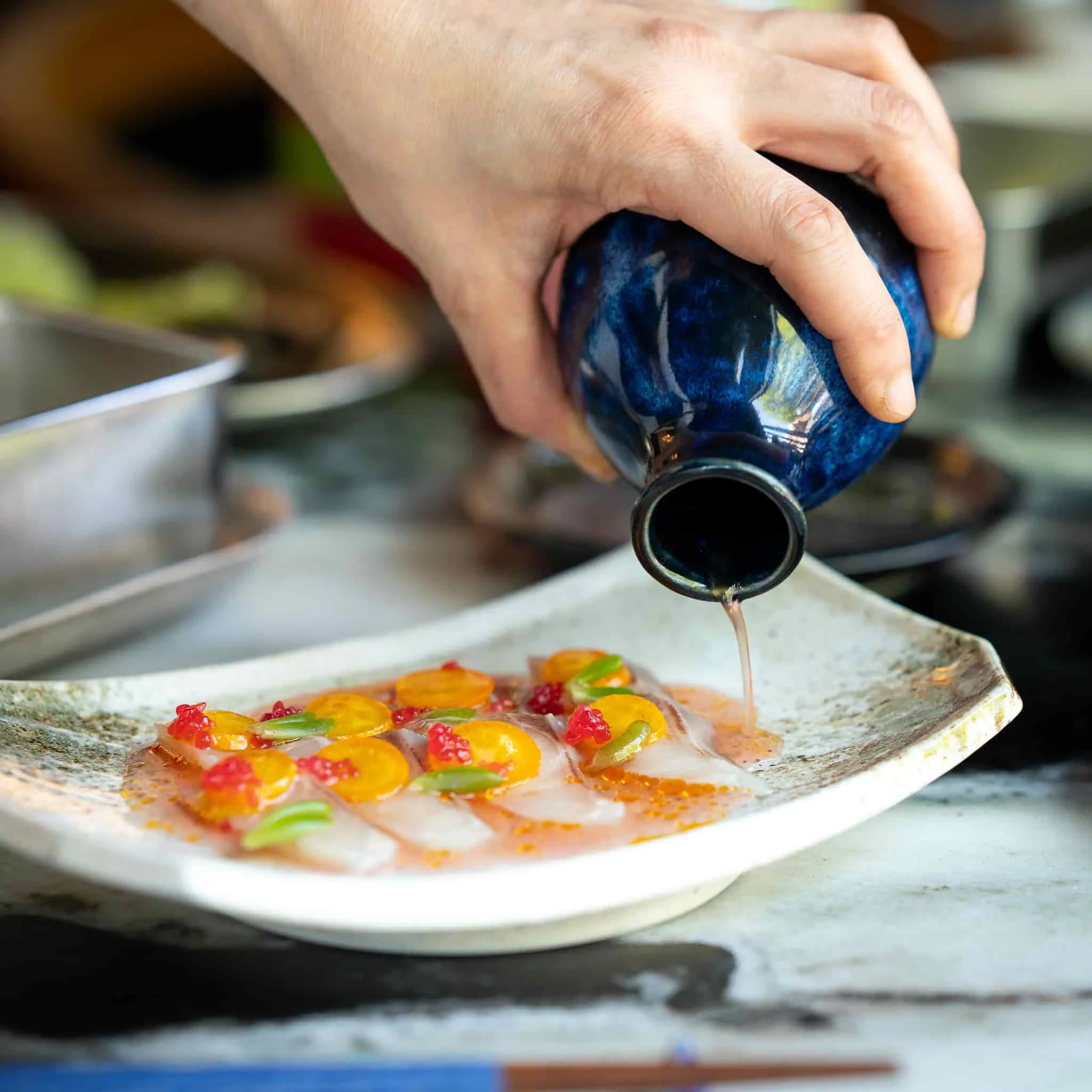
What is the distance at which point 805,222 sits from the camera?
3.91 feet

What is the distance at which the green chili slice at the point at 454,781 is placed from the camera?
1.20m

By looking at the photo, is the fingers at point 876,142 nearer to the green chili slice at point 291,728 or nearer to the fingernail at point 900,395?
the fingernail at point 900,395

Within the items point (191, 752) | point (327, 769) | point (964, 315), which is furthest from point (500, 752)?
point (964, 315)

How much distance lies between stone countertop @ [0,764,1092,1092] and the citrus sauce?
9cm

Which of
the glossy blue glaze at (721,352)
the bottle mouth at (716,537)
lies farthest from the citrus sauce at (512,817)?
the glossy blue glaze at (721,352)

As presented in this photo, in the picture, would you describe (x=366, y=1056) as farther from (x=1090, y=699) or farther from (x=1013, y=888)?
(x=1090, y=699)

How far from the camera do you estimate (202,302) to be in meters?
2.80

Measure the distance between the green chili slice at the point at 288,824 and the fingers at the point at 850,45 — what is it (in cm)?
87

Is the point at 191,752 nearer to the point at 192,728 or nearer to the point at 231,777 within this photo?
the point at 192,728

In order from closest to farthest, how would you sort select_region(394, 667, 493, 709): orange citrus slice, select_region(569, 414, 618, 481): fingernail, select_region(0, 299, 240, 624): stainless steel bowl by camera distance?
select_region(394, 667, 493, 709): orange citrus slice, select_region(569, 414, 618, 481): fingernail, select_region(0, 299, 240, 624): stainless steel bowl

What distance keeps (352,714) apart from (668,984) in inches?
15.5

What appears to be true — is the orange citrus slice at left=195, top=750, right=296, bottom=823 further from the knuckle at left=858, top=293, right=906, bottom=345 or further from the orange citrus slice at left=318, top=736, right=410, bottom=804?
the knuckle at left=858, top=293, right=906, bottom=345

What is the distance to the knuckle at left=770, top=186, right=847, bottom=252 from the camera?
119cm

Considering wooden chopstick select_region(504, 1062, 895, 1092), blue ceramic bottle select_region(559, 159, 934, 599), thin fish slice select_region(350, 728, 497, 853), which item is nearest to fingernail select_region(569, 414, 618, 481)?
blue ceramic bottle select_region(559, 159, 934, 599)
